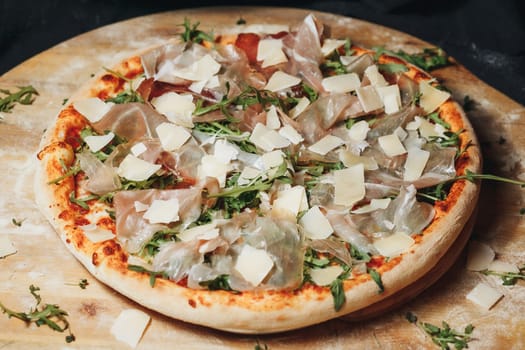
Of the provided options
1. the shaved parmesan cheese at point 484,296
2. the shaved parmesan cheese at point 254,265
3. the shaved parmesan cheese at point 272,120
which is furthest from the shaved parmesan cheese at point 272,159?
the shaved parmesan cheese at point 484,296

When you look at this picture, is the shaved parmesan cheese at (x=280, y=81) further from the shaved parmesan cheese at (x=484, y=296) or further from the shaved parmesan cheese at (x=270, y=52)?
the shaved parmesan cheese at (x=484, y=296)

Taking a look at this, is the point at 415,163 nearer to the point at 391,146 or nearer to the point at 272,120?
the point at 391,146

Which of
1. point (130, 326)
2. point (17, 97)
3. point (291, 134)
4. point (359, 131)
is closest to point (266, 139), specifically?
point (291, 134)

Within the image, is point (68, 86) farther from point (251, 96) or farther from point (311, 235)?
point (311, 235)

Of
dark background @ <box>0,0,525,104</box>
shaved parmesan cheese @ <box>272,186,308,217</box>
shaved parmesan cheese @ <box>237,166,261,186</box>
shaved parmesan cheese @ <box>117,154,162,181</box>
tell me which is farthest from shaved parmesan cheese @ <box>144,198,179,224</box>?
dark background @ <box>0,0,525,104</box>

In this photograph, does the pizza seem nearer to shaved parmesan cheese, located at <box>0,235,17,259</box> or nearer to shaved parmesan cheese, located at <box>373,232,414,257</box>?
shaved parmesan cheese, located at <box>373,232,414,257</box>
